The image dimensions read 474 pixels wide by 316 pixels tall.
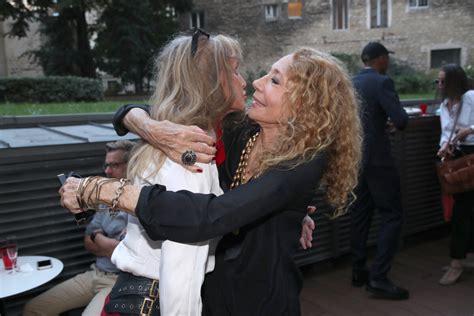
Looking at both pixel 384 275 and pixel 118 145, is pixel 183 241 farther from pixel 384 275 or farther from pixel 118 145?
pixel 384 275

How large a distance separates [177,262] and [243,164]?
462 millimetres

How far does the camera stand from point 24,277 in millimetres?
2752

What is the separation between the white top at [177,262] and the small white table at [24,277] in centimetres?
146

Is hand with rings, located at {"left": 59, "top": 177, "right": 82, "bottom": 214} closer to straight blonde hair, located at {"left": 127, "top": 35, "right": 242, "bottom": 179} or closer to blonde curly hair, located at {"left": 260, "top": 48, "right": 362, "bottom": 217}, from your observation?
straight blonde hair, located at {"left": 127, "top": 35, "right": 242, "bottom": 179}

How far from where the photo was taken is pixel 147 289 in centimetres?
147

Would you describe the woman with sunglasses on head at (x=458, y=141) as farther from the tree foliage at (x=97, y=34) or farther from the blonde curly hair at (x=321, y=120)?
the tree foliage at (x=97, y=34)

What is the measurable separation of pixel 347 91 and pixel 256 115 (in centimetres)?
30

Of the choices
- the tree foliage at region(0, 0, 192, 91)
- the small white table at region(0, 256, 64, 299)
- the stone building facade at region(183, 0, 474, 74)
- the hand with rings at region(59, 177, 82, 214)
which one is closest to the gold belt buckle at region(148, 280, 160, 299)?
the hand with rings at region(59, 177, 82, 214)

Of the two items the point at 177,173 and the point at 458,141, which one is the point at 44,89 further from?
the point at 177,173

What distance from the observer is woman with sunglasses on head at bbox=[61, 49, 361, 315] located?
127cm

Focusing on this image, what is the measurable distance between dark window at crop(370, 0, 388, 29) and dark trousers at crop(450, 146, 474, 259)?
24.2m

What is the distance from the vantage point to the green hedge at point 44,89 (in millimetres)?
13664

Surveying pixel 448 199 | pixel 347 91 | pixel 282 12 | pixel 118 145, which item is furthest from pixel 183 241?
pixel 282 12

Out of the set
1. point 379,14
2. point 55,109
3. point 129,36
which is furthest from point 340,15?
point 55,109
